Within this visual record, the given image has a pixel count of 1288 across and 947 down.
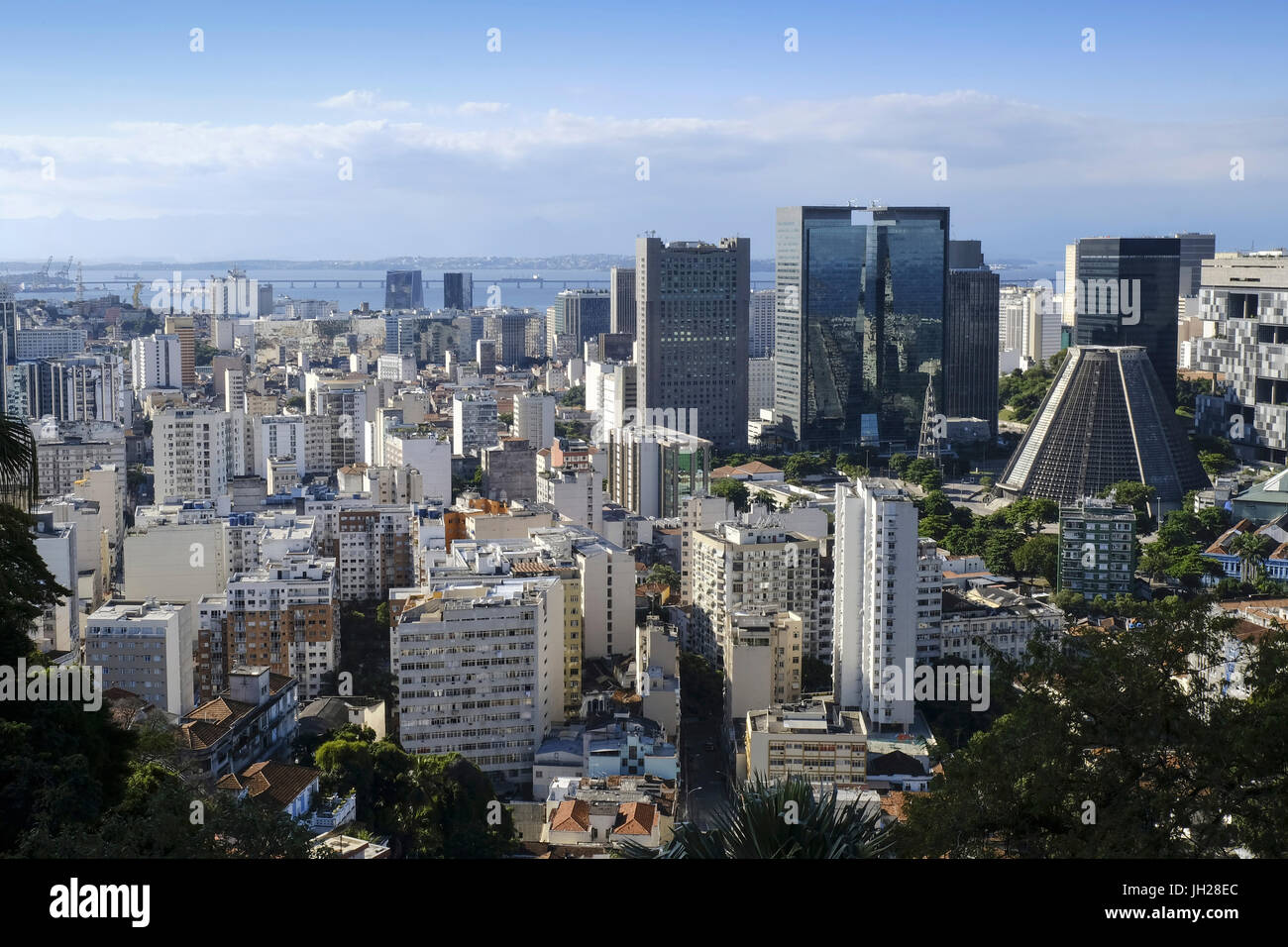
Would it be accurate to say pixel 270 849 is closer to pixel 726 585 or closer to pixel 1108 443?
pixel 726 585

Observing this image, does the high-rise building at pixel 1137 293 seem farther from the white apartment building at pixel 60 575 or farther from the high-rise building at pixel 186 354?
the high-rise building at pixel 186 354

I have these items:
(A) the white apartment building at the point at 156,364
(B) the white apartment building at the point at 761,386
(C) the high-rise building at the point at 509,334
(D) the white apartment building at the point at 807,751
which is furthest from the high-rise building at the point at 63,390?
(C) the high-rise building at the point at 509,334

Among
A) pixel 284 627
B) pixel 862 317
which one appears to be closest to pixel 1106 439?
pixel 862 317

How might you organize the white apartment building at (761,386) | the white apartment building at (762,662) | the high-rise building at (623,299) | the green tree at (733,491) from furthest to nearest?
the high-rise building at (623,299) → the white apartment building at (761,386) → the green tree at (733,491) → the white apartment building at (762,662)

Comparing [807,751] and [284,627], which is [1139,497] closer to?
[807,751]

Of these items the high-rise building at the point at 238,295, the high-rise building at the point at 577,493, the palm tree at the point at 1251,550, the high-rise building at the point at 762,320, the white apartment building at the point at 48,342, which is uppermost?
the high-rise building at the point at 238,295
